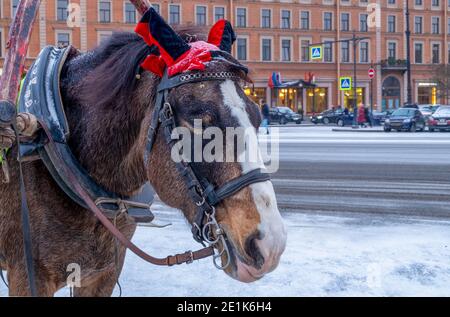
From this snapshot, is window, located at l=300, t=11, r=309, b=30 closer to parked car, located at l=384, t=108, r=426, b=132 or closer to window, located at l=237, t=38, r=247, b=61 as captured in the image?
window, located at l=237, t=38, r=247, b=61

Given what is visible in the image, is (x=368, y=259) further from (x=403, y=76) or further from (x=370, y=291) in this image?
(x=403, y=76)

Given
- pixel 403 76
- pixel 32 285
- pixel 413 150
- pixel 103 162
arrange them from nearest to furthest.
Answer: pixel 32 285
pixel 103 162
pixel 413 150
pixel 403 76

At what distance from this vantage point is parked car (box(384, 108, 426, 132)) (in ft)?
110

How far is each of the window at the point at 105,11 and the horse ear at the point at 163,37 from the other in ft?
142

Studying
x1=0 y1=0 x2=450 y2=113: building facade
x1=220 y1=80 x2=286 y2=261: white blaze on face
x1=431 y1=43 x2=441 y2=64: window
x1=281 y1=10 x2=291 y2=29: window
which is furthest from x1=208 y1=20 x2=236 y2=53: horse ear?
x1=431 y1=43 x2=441 y2=64: window

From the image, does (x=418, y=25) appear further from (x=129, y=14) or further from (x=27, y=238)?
(x=27, y=238)

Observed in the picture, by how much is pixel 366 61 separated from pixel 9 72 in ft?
198

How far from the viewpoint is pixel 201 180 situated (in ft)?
6.80

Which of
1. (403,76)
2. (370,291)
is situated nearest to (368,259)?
(370,291)

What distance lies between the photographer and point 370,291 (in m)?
4.62

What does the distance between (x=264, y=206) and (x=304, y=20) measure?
2163 inches

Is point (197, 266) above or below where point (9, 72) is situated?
below

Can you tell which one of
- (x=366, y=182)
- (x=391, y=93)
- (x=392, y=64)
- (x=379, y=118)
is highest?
(x=392, y=64)

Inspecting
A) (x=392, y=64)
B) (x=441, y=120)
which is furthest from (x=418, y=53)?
(x=441, y=120)
